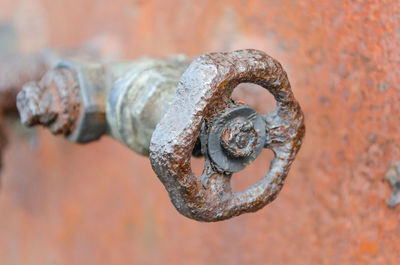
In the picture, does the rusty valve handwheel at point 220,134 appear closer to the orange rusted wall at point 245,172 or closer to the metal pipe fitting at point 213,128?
the metal pipe fitting at point 213,128

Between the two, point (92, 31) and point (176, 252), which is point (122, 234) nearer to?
point (176, 252)

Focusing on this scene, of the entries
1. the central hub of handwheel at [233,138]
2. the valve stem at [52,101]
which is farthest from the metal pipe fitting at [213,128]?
the valve stem at [52,101]

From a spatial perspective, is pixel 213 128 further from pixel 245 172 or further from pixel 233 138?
pixel 245 172

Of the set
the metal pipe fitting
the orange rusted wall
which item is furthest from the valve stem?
the orange rusted wall

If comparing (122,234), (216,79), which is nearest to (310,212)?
(216,79)

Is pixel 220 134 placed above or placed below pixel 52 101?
above

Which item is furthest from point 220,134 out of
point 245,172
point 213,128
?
point 245,172

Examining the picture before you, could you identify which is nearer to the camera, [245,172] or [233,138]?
[233,138]
